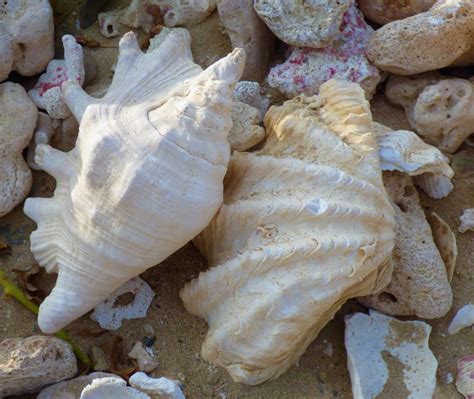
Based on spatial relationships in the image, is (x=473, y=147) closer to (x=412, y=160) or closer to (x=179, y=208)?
(x=412, y=160)

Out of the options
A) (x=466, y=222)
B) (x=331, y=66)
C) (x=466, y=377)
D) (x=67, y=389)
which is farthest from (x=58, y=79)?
(x=466, y=377)

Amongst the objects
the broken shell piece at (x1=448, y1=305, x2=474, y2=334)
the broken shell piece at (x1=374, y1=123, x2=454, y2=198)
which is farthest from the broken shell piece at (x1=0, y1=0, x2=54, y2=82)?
the broken shell piece at (x1=448, y1=305, x2=474, y2=334)

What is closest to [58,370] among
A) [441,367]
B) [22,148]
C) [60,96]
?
[22,148]

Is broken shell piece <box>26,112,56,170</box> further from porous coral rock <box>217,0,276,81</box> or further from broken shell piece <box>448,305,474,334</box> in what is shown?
broken shell piece <box>448,305,474,334</box>

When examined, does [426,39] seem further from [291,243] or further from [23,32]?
[23,32]

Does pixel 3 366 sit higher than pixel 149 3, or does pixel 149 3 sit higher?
pixel 149 3
